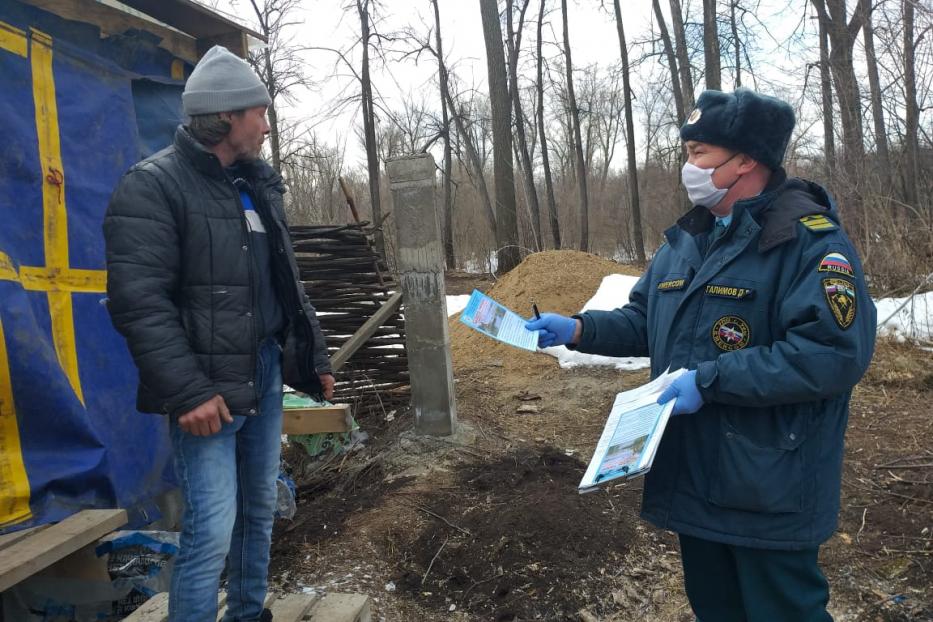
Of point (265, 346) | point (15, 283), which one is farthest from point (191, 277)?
point (15, 283)

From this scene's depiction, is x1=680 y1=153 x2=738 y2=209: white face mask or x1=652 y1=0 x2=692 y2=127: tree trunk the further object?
x1=652 y1=0 x2=692 y2=127: tree trunk

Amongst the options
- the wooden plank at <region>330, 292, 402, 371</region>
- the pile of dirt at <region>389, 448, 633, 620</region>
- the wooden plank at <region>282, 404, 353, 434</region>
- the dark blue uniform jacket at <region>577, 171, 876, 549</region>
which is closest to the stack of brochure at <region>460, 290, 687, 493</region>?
the dark blue uniform jacket at <region>577, 171, 876, 549</region>

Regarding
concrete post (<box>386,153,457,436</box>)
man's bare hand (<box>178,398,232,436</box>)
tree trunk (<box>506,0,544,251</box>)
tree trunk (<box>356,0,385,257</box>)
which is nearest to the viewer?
man's bare hand (<box>178,398,232,436</box>)

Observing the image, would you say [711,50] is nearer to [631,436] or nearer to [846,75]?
[846,75]

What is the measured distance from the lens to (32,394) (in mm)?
2590

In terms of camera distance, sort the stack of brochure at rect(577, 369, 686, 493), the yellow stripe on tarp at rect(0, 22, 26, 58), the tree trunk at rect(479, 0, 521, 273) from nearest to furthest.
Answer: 1. the stack of brochure at rect(577, 369, 686, 493)
2. the yellow stripe on tarp at rect(0, 22, 26, 58)
3. the tree trunk at rect(479, 0, 521, 273)

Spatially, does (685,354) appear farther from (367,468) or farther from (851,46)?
(851,46)

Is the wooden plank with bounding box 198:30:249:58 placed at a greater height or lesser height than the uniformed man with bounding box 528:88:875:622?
greater

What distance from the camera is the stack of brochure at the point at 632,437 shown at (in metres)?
1.55

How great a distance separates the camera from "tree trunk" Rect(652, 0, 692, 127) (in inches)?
685

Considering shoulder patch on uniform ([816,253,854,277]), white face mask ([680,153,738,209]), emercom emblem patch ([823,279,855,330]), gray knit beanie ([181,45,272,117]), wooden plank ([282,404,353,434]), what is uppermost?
gray knit beanie ([181,45,272,117])

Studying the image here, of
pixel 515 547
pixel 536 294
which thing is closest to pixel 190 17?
pixel 515 547

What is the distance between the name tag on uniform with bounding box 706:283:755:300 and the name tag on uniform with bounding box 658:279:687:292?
0.13 m

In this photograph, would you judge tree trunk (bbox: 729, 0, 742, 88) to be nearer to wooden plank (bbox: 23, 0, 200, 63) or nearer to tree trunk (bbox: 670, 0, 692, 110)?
tree trunk (bbox: 670, 0, 692, 110)
